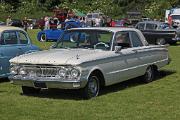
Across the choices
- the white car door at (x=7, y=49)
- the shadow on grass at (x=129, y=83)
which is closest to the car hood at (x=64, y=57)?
the shadow on grass at (x=129, y=83)

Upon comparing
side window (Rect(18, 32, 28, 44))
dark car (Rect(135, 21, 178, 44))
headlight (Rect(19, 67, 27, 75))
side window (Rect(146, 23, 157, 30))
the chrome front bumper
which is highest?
side window (Rect(18, 32, 28, 44))

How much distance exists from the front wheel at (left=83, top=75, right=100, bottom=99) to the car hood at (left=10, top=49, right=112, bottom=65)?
453 millimetres

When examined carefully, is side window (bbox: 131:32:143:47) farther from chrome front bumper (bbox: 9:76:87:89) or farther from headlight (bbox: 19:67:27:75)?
headlight (bbox: 19:67:27:75)

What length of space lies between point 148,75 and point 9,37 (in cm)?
388

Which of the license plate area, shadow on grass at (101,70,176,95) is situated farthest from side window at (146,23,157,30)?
the license plate area

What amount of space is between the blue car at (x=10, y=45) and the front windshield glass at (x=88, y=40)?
1.67 metres

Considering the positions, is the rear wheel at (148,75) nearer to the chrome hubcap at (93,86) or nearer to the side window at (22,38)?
the chrome hubcap at (93,86)

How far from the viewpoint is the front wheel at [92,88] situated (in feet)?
34.4

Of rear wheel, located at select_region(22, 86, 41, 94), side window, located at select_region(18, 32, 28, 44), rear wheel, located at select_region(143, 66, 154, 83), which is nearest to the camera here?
rear wheel, located at select_region(22, 86, 41, 94)

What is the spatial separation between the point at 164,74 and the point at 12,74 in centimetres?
573

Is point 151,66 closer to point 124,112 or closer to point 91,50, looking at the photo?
point 91,50

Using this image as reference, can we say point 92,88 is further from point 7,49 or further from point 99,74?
point 7,49

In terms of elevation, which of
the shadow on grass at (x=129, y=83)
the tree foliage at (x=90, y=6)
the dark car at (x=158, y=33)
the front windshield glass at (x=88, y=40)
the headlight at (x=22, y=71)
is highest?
the front windshield glass at (x=88, y=40)

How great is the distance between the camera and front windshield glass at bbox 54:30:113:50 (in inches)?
453
